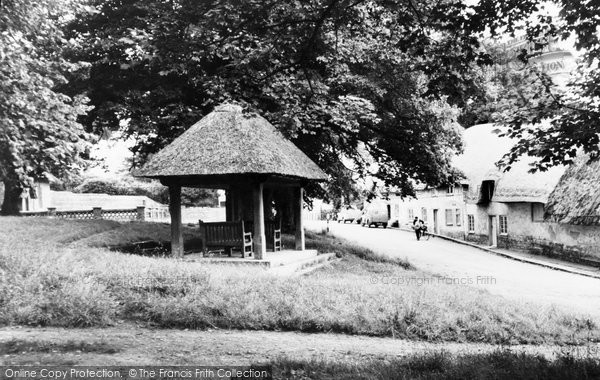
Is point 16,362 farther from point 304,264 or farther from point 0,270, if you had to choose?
point 304,264

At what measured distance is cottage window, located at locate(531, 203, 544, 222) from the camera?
105 feet

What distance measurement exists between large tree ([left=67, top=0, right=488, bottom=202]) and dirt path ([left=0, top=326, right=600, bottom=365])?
4.29 metres

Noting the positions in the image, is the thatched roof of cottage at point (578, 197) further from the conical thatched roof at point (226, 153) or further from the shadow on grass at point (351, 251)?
the conical thatched roof at point (226, 153)

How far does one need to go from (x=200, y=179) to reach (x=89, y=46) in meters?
10.3

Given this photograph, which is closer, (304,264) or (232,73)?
(232,73)

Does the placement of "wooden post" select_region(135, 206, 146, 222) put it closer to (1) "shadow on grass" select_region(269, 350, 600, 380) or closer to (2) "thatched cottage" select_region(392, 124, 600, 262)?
(2) "thatched cottage" select_region(392, 124, 600, 262)

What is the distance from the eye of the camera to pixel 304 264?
18.0 metres

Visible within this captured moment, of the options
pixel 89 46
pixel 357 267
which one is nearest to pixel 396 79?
pixel 357 267

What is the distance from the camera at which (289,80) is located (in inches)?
427

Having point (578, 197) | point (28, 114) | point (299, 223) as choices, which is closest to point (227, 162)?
point (299, 223)

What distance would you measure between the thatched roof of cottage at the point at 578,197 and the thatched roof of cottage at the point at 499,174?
5.68ft

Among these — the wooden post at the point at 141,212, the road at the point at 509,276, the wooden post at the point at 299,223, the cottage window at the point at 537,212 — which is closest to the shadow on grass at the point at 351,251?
the road at the point at 509,276

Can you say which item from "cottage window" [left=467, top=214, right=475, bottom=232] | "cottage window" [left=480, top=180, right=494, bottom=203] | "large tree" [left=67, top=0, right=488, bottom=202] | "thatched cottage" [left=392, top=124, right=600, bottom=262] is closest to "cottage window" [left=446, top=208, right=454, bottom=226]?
"thatched cottage" [left=392, top=124, right=600, bottom=262]

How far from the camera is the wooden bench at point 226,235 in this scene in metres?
16.5
